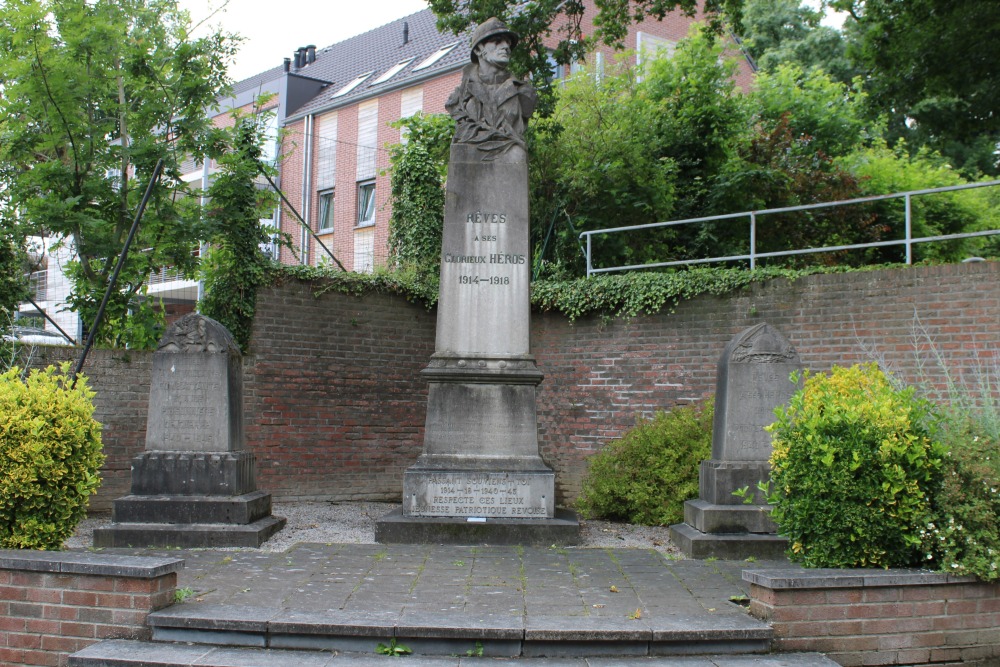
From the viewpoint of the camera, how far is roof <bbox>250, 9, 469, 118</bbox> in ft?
80.9

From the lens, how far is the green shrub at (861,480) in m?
5.18

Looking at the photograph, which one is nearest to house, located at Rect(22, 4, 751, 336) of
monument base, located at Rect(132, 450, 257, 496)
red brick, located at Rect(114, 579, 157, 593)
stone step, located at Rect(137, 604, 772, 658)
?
monument base, located at Rect(132, 450, 257, 496)

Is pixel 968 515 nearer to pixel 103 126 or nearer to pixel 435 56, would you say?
pixel 103 126

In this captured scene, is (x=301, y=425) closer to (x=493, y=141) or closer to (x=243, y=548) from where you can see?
(x=243, y=548)

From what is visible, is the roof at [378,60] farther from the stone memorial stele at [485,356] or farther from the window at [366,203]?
the stone memorial stele at [485,356]

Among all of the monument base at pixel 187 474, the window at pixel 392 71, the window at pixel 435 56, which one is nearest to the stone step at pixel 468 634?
the monument base at pixel 187 474

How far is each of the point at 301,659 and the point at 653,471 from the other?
5.47 metres

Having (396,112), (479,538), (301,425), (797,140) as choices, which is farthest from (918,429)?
(396,112)

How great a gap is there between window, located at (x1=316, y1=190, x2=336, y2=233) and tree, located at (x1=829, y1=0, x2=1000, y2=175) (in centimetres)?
1669

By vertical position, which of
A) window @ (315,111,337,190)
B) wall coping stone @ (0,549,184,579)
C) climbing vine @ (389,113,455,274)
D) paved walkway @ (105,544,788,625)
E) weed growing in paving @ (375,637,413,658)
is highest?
window @ (315,111,337,190)

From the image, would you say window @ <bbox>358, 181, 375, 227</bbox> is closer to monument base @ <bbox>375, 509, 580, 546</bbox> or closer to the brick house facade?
the brick house facade

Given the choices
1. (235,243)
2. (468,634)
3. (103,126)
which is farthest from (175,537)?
(103,126)

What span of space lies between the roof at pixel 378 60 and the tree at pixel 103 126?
503 inches

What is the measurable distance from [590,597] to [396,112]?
21.7 m
